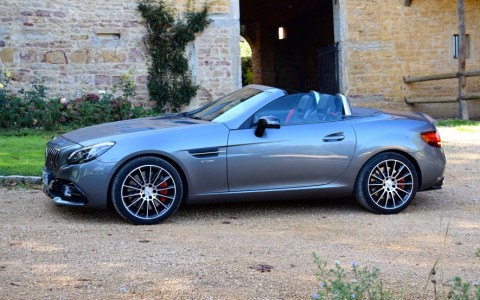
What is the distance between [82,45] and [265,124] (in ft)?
35.5

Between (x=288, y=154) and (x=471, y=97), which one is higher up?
(x=471, y=97)

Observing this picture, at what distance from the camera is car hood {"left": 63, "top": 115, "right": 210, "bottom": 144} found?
22.6ft

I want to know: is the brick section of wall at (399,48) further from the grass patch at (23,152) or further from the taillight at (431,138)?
the taillight at (431,138)

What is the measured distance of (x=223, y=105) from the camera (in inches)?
305

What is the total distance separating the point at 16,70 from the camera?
16266 millimetres

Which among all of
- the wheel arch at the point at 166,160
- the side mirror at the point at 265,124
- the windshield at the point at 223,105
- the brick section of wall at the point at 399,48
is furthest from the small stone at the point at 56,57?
the side mirror at the point at 265,124

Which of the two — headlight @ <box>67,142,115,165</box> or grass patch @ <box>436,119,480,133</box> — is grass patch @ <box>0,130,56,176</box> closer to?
headlight @ <box>67,142,115,165</box>

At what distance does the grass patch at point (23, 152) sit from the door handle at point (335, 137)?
151 inches

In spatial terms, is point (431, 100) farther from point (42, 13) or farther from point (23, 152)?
point (23, 152)

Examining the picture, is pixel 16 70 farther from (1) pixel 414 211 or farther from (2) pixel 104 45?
(1) pixel 414 211

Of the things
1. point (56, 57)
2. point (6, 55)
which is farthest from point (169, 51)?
point (6, 55)

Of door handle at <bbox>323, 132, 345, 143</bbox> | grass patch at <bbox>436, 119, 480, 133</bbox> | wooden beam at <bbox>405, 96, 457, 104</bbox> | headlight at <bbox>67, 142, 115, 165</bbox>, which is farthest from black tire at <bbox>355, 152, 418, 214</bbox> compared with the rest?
wooden beam at <bbox>405, 96, 457, 104</bbox>

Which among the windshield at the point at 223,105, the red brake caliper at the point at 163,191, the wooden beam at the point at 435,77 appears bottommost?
the red brake caliper at the point at 163,191

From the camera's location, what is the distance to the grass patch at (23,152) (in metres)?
9.16
